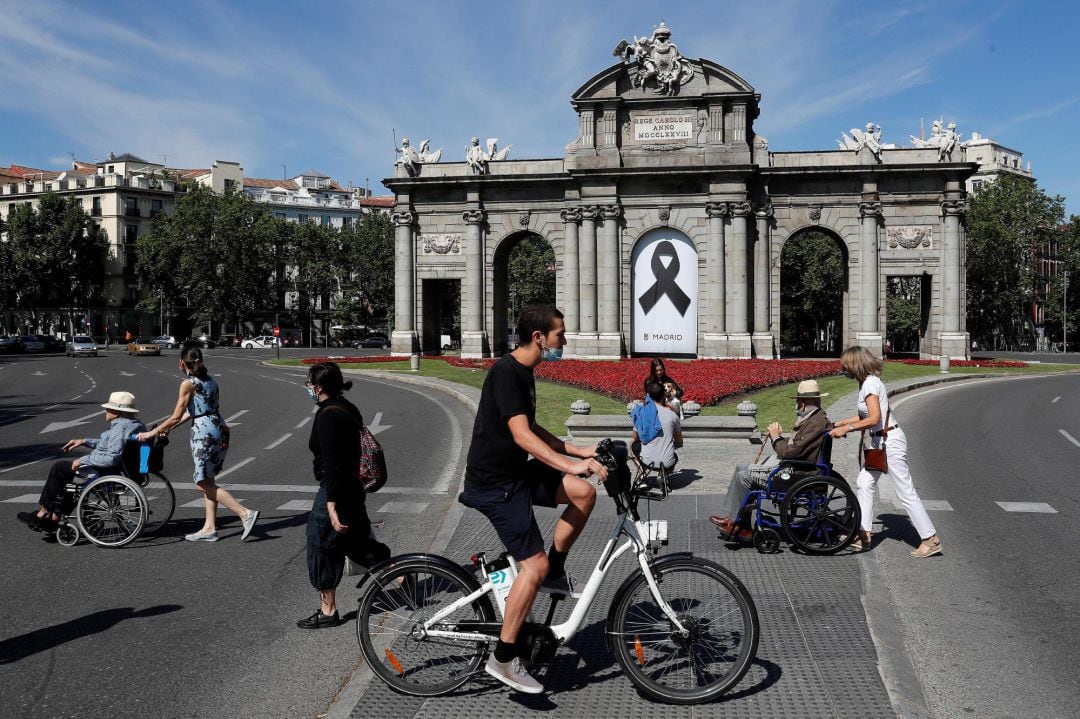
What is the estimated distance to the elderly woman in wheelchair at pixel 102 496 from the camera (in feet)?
30.9

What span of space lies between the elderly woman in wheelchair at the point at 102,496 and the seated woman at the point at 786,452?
5993 millimetres

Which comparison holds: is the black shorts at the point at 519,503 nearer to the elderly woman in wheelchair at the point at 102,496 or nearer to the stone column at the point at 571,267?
the elderly woman in wheelchair at the point at 102,496

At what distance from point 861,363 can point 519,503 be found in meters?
5.03

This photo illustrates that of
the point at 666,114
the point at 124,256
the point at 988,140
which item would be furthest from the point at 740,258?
the point at 988,140

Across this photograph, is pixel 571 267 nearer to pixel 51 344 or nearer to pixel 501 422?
pixel 501 422

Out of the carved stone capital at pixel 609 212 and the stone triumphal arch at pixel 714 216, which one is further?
the carved stone capital at pixel 609 212

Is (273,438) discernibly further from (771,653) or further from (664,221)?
(664,221)

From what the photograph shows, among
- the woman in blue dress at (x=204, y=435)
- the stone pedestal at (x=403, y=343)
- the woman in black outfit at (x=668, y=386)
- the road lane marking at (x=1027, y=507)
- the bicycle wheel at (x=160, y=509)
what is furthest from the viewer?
the stone pedestal at (x=403, y=343)

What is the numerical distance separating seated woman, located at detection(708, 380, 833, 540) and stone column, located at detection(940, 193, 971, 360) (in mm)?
38253

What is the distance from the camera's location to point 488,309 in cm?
4888

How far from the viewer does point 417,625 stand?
5617 millimetres

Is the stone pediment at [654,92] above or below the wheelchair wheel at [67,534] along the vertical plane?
above

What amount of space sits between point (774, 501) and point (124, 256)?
10978 cm

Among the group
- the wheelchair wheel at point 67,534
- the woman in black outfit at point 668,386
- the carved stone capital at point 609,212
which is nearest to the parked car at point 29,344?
the carved stone capital at point 609,212
